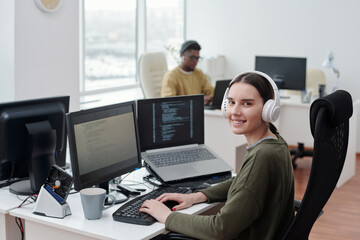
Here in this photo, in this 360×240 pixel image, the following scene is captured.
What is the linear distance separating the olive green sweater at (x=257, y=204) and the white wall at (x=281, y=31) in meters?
4.90

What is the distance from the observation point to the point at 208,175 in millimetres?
2781

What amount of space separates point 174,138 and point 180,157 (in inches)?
4.6

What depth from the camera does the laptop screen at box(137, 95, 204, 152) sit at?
110 inches

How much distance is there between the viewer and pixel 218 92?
4.76 metres

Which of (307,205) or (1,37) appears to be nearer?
(307,205)

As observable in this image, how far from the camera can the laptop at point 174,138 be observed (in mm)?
2744

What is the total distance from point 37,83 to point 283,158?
286 cm

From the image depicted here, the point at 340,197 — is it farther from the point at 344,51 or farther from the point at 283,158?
the point at 283,158

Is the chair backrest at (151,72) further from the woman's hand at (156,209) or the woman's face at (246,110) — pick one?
the woman's face at (246,110)

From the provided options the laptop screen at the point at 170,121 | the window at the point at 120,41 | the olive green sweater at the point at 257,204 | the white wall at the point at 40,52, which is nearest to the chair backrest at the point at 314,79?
the window at the point at 120,41

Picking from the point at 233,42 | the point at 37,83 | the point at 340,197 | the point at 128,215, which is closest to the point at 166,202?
the point at 128,215

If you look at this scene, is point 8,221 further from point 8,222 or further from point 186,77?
point 186,77

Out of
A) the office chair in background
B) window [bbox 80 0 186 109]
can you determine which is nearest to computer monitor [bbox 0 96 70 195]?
window [bbox 80 0 186 109]

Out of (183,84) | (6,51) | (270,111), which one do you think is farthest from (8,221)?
(183,84)
